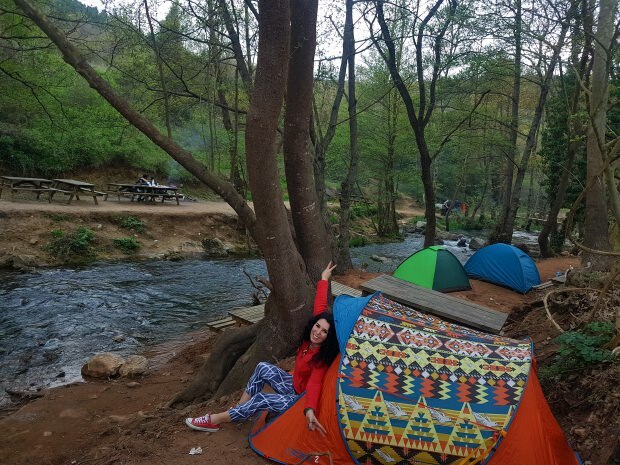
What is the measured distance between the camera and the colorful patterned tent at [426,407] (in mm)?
2998

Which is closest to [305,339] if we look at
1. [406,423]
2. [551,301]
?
[406,423]

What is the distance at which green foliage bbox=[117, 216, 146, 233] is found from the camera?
14.5 m

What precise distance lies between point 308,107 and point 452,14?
650cm

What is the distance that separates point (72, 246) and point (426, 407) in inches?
479

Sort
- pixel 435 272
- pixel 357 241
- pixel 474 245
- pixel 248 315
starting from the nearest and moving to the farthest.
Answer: pixel 248 315, pixel 435 272, pixel 357 241, pixel 474 245

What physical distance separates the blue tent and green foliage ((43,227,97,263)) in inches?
426

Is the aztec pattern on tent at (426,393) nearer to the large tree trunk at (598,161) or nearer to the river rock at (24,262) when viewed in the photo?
the large tree trunk at (598,161)

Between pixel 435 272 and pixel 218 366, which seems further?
pixel 435 272

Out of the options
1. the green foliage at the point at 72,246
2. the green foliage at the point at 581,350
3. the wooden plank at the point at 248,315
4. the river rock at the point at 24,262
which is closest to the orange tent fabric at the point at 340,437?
the green foliage at the point at 581,350

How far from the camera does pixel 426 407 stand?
3.05 metres

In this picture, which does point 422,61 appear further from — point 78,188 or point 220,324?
point 78,188

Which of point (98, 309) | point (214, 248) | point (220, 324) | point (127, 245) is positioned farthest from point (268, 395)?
point (214, 248)

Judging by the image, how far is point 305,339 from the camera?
→ 12.2ft

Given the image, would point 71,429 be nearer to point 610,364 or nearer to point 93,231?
point 610,364
